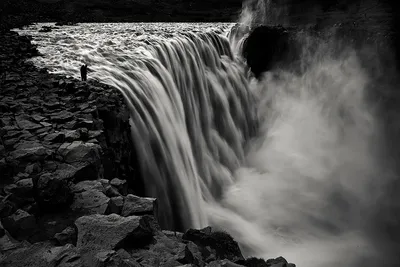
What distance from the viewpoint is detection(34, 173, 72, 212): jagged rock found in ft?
12.2

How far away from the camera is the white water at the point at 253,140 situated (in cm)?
847

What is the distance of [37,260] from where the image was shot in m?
2.88

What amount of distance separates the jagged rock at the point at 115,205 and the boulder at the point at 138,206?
5cm

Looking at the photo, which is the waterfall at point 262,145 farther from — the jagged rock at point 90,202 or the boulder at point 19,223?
the boulder at point 19,223

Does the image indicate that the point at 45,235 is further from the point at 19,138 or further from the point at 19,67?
the point at 19,67

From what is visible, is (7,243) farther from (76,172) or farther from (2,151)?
(2,151)

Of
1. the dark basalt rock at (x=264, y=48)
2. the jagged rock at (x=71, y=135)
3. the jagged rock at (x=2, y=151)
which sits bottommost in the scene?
the jagged rock at (x=2, y=151)

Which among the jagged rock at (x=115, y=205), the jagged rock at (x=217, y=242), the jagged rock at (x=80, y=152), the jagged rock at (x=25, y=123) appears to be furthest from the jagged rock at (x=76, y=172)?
the jagged rock at (x=217, y=242)

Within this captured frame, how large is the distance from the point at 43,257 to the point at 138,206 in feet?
3.99

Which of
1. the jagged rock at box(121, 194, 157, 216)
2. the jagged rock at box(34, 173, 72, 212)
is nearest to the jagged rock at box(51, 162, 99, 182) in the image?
the jagged rock at box(34, 173, 72, 212)

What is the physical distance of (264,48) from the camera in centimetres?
1831

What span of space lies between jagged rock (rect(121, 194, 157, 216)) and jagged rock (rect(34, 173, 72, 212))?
718 mm

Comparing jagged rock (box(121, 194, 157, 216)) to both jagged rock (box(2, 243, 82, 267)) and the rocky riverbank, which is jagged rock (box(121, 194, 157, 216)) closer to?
the rocky riverbank

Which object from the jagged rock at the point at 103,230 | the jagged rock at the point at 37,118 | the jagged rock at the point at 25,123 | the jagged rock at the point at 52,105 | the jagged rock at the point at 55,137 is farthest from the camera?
the jagged rock at the point at 52,105
